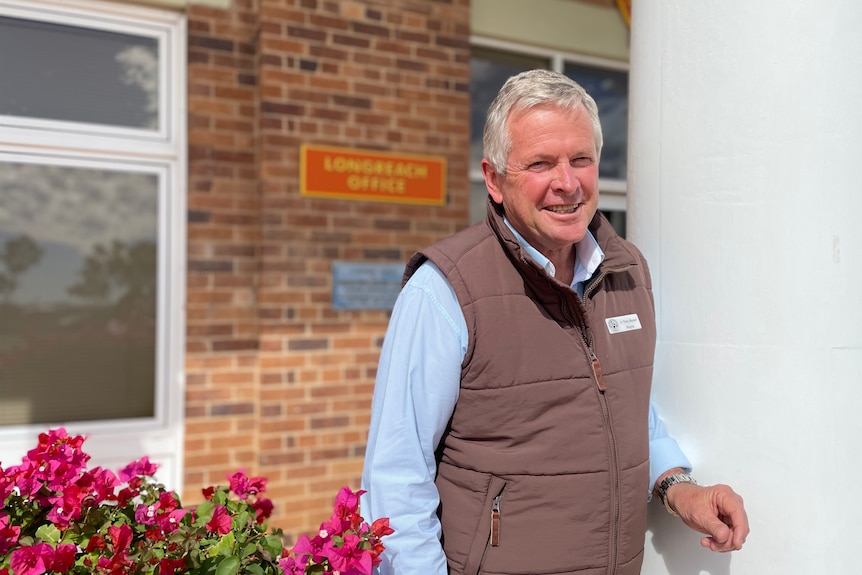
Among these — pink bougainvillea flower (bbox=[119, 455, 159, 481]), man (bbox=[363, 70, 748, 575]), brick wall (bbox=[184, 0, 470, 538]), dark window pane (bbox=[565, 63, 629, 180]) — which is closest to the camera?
man (bbox=[363, 70, 748, 575])

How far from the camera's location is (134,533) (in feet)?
5.98

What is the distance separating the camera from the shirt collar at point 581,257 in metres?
1.73

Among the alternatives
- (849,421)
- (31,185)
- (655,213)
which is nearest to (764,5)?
(655,213)

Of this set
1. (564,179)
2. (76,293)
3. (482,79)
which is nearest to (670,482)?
(564,179)

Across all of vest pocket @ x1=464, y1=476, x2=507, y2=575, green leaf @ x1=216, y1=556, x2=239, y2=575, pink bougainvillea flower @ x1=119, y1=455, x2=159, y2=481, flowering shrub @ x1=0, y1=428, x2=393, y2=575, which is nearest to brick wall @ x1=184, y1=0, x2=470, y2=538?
pink bougainvillea flower @ x1=119, y1=455, x2=159, y2=481

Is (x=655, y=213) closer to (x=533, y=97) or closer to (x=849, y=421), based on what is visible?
(x=533, y=97)

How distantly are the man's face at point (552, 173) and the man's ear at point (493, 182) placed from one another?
0.02m

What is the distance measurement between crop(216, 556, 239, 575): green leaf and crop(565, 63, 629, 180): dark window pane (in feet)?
14.5

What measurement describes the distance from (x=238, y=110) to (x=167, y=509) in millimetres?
2924

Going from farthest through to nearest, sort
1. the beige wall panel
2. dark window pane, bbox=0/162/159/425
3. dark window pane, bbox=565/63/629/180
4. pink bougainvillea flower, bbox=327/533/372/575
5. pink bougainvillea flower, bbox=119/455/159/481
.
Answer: dark window pane, bbox=565/63/629/180 < the beige wall panel < dark window pane, bbox=0/162/159/425 < pink bougainvillea flower, bbox=119/455/159/481 < pink bougainvillea flower, bbox=327/533/372/575

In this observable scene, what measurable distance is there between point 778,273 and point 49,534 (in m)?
1.86

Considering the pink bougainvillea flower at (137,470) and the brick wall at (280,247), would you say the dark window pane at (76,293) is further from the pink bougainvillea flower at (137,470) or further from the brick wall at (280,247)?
the pink bougainvillea flower at (137,470)

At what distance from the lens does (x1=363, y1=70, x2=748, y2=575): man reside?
159 centimetres

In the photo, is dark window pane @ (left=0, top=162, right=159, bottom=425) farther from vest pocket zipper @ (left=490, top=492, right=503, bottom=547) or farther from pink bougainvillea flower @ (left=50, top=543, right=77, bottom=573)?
vest pocket zipper @ (left=490, top=492, right=503, bottom=547)
